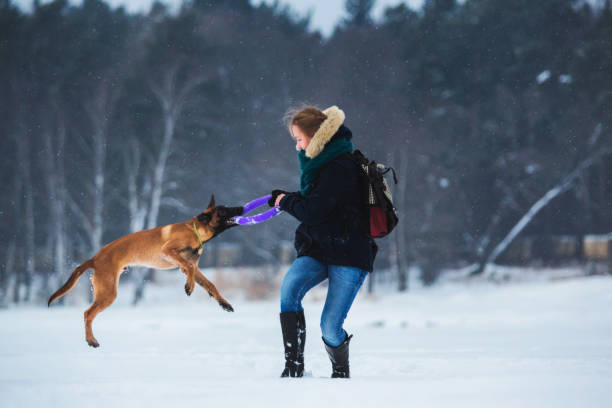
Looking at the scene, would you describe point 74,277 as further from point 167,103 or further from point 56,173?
point 56,173

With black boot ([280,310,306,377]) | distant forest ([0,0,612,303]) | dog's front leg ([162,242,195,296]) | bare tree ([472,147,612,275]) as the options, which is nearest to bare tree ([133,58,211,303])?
distant forest ([0,0,612,303])

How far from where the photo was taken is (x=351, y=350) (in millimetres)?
6262

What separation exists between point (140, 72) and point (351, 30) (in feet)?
20.1

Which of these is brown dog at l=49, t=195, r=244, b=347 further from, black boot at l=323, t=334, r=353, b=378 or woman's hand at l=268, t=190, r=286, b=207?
black boot at l=323, t=334, r=353, b=378

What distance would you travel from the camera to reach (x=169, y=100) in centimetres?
1370

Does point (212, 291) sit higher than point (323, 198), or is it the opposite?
point (323, 198)

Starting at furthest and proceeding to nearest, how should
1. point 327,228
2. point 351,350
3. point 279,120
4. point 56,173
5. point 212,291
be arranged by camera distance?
1. point 279,120
2. point 56,173
3. point 351,350
4. point 212,291
5. point 327,228

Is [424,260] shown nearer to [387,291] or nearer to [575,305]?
[387,291]

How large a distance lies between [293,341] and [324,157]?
104 cm

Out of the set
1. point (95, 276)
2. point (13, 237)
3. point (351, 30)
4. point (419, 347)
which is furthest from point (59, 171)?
point (95, 276)

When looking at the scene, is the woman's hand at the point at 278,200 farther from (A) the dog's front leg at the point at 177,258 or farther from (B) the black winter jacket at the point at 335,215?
(A) the dog's front leg at the point at 177,258

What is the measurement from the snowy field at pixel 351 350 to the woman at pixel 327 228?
29cm

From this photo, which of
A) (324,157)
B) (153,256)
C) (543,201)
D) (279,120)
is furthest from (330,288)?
(543,201)

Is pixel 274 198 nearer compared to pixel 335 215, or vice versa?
pixel 335 215
